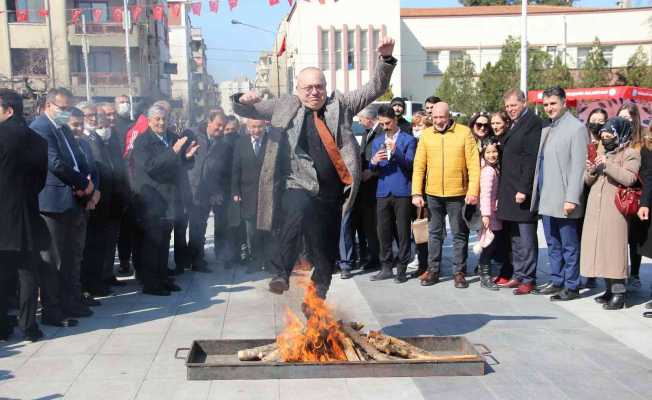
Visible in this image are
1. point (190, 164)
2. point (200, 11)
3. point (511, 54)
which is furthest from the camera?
point (511, 54)

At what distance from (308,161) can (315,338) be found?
50.9 inches

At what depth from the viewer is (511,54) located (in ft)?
121

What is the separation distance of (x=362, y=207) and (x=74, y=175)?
3.92 meters

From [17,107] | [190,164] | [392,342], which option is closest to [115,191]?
[190,164]

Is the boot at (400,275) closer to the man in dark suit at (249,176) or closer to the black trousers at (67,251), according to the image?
the man in dark suit at (249,176)

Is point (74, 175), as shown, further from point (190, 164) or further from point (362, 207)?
point (362, 207)

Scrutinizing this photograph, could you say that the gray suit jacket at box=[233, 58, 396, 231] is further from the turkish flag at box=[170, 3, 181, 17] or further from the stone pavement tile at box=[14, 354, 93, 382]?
the turkish flag at box=[170, 3, 181, 17]

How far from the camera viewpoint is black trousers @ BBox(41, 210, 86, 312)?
21.6 feet

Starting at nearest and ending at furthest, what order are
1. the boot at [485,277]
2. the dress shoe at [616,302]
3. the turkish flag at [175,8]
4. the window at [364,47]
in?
the dress shoe at [616,302] < the boot at [485,277] < the turkish flag at [175,8] < the window at [364,47]

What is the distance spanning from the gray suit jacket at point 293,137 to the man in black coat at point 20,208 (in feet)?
6.31

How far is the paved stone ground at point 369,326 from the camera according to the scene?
477cm

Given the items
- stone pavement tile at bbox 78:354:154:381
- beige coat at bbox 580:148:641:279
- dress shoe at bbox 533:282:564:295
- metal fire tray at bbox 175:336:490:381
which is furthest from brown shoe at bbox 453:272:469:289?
stone pavement tile at bbox 78:354:154:381

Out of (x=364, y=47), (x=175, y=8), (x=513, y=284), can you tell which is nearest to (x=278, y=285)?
(x=513, y=284)


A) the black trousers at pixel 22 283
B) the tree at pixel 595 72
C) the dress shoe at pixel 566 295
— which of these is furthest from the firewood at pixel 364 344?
the tree at pixel 595 72
